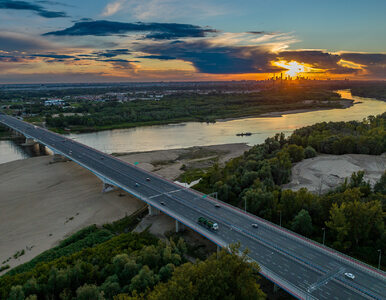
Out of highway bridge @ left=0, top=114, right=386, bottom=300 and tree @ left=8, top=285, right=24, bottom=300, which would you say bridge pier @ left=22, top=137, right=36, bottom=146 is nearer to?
highway bridge @ left=0, top=114, right=386, bottom=300

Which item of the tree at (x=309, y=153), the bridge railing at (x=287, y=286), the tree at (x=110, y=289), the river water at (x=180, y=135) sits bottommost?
the tree at (x=110, y=289)

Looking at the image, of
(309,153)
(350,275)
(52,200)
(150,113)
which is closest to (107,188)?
(52,200)

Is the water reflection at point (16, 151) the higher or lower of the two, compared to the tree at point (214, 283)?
lower

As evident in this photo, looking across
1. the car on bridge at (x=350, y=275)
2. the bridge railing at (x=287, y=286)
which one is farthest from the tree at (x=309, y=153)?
the bridge railing at (x=287, y=286)

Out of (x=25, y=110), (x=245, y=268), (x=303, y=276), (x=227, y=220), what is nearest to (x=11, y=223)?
(x=227, y=220)

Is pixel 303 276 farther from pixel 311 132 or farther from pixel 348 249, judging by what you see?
pixel 311 132

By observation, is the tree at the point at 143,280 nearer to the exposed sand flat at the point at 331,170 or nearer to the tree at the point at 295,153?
the exposed sand flat at the point at 331,170

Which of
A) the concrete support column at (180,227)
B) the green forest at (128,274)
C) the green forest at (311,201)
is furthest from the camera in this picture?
the concrete support column at (180,227)
